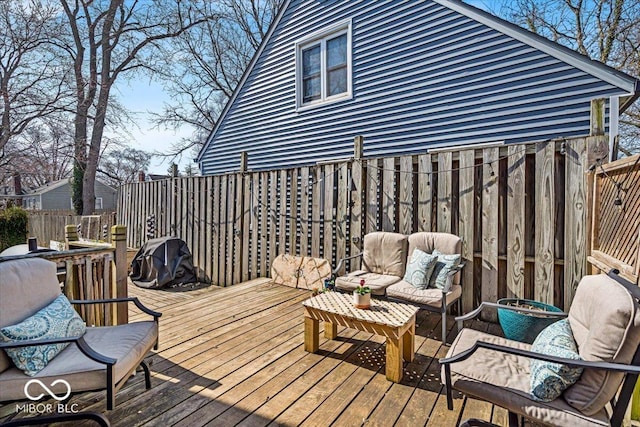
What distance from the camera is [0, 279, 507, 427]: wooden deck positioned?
214cm

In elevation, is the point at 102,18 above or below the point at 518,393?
above

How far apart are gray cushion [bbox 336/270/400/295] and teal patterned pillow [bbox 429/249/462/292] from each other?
47cm

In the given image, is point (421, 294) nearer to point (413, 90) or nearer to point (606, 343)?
point (606, 343)

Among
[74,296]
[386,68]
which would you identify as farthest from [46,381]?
[386,68]

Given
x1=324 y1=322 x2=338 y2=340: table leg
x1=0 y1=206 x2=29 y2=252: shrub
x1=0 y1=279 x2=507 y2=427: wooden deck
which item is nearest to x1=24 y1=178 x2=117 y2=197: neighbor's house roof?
x1=0 y1=206 x2=29 y2=252: shrub

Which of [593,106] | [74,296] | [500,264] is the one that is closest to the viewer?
[74,296]

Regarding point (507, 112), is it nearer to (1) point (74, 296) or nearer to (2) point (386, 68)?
(2) point (386, 68)

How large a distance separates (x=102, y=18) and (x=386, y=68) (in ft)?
45.0

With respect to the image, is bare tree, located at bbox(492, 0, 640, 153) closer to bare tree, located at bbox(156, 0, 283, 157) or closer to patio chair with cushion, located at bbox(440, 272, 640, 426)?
bare tree, located at bbox(156, 0, 283, 157)

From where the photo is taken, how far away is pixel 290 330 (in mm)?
3598

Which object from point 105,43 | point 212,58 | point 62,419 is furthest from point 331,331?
point 105,43

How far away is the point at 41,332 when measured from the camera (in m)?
1.98

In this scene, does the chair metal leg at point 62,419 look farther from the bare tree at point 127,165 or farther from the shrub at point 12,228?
the bare tree at point 127,165

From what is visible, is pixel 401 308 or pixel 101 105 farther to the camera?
pixel 101 105
